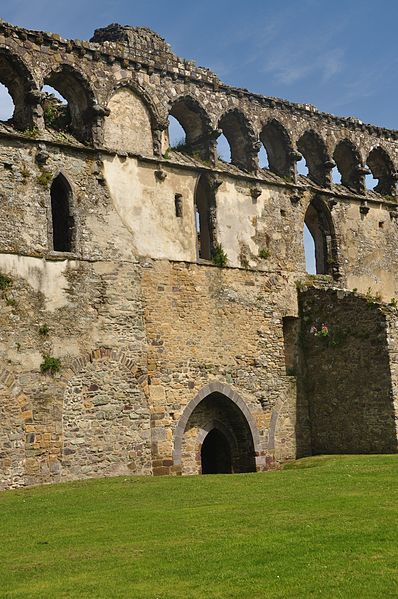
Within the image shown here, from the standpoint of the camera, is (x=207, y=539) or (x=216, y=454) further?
(x=216, y=454)

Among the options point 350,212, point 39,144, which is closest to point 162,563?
point 39,144

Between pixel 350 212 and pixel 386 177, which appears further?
pixel 386 177

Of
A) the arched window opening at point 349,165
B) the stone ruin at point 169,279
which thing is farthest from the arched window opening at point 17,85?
the arched window opening at point 349,165

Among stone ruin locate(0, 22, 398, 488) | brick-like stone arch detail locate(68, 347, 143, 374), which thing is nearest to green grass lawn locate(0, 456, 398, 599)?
stone ruin locate(0, 22, 398, 488)

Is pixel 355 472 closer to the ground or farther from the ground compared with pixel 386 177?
closer to the ground

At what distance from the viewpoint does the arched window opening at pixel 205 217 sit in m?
22.4

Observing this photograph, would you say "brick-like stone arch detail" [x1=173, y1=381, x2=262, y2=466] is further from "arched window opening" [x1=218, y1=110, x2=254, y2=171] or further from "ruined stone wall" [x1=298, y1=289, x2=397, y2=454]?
"arched window opening" [x1=218, y1=110, x2=254, y2=171]

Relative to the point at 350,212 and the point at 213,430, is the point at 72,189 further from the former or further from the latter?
the point at 350,212

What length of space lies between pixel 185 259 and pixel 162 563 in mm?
12596

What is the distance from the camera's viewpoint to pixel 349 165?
27328mm

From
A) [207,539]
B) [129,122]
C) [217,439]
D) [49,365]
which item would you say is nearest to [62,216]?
[129,122]

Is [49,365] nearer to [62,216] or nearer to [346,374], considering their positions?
[62,216]

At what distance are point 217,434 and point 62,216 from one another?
695cm

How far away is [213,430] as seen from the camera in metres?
22.0
